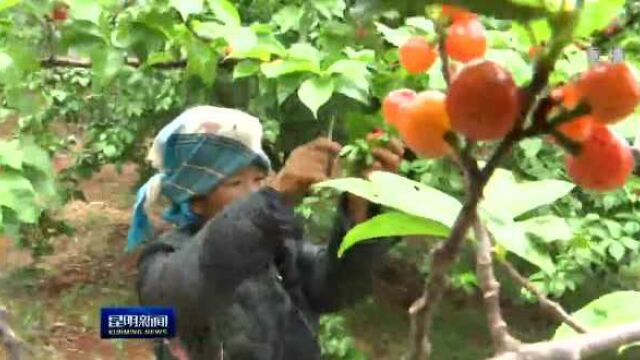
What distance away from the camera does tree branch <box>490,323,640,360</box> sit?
1.13 ft

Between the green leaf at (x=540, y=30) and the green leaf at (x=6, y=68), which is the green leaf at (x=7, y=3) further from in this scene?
the green leaf at (x=540, y=30)

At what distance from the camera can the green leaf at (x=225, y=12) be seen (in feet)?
3.74

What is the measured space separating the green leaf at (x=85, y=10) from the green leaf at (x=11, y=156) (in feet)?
0.57

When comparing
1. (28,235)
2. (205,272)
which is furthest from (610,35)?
(28,235)

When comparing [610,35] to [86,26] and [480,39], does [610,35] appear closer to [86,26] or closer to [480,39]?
[480,39]

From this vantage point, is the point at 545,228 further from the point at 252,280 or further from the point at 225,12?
the point at 225,12

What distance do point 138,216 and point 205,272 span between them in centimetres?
23

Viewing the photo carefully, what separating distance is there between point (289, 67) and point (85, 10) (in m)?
0.24

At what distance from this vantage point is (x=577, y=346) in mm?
357

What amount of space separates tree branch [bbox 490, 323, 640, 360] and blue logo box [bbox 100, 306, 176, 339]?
0.61 metres

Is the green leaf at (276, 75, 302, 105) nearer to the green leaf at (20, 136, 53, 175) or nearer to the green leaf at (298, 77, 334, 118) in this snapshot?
the green leaf at (298, 77, 334, 118)

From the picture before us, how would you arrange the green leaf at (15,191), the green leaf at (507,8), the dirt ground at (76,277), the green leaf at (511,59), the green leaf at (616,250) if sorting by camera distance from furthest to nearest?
the dirt ground at (76,277) < the green leaf at (616,250) < the green leaf at (15,191) < the green leaf at (511,59) < the green leaf at (507,8)

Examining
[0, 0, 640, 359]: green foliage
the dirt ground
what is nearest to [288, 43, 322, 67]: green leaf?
[0, 0, 640, 359]: green foliage

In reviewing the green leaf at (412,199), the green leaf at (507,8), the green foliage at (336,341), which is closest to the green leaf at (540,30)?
the green leaf at (507,8)
